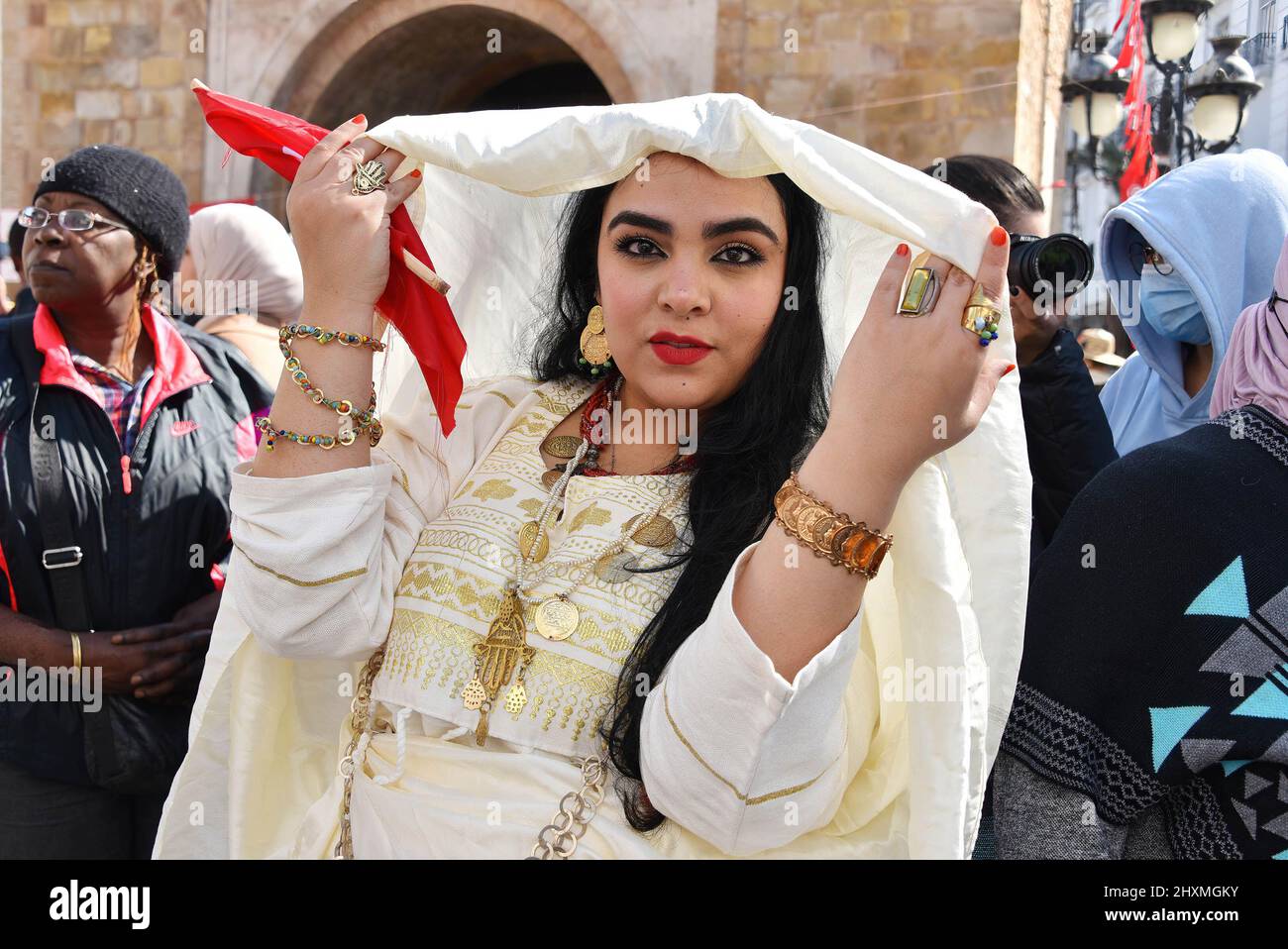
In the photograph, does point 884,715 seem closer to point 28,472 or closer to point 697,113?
point 697,113

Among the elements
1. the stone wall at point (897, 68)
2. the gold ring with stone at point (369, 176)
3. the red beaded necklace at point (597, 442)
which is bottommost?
the red beaded necklace at point (597, 442)

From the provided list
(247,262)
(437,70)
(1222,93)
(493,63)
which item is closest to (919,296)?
(247,262)

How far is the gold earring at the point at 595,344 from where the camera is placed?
189cm

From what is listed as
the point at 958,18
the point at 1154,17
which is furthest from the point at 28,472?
the point at 958,18

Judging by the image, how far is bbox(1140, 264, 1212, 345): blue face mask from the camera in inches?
99.9

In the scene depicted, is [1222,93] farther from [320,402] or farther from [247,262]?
[320,402]

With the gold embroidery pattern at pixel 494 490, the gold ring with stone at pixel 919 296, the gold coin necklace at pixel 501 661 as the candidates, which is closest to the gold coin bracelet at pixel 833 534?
the gold ring with stone at pixel 919 296

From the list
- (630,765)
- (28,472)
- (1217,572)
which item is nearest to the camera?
(630,765)

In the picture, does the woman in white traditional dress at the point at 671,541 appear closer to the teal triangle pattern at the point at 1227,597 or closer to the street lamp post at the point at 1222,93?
the teal triangle pattern at the point at 1227,597

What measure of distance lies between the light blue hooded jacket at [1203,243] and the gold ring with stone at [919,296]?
48.0 inches

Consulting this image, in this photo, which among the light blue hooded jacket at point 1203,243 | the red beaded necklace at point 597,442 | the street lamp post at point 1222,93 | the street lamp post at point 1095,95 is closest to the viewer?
the red beaded necklace at point 597,442

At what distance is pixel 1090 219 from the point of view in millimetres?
29062

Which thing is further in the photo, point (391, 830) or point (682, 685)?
point (391, 830)

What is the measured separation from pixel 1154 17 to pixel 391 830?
6754 mm
